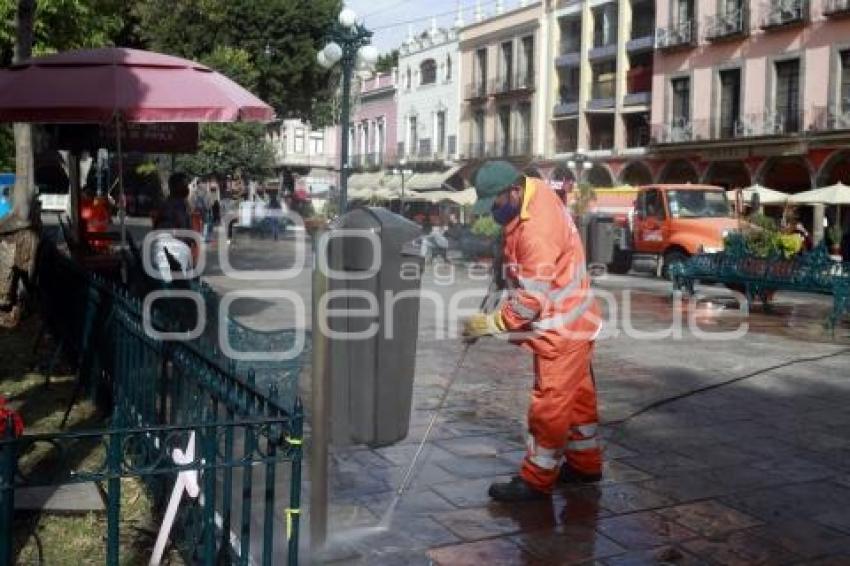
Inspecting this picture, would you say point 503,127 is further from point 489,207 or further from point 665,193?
point 489,207

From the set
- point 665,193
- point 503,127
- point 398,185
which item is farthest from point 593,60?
point 665,193

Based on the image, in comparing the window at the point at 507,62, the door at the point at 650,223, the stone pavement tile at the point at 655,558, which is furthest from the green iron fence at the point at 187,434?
the window at the point at 507,62

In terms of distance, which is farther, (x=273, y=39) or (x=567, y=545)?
(x=273, y=39)

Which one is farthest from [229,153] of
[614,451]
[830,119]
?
[614,451]

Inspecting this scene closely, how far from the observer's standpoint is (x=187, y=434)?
142 inches

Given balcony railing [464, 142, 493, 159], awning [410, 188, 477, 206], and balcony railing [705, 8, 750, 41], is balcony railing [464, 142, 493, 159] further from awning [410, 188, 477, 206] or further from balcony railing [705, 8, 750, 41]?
balcony railing [705, 8, 750, 41]

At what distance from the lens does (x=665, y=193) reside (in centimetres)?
2009

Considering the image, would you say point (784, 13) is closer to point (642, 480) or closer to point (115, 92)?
point (115, 92)

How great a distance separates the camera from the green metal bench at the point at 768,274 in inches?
447

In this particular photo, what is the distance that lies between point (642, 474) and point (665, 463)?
28 cm

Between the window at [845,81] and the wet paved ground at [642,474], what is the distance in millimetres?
21057

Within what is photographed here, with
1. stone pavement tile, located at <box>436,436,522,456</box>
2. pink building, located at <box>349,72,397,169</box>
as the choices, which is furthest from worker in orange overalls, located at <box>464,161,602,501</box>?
pink building, located at <box>349,72,397,169</box>

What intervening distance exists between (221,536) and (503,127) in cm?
4262

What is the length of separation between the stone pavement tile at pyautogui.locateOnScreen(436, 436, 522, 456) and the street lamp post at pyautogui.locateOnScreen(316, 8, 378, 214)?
10.7 metres
